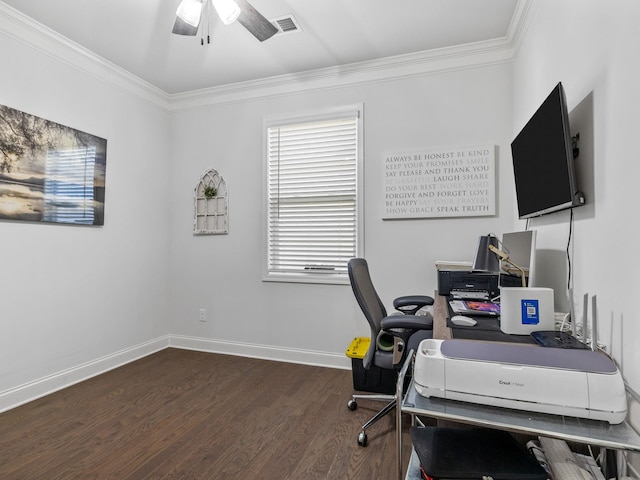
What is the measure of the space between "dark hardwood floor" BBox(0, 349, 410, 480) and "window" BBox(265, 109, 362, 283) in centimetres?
102

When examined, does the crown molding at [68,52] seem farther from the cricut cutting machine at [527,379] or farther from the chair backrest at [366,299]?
the cricut cutting machine at [527,379]

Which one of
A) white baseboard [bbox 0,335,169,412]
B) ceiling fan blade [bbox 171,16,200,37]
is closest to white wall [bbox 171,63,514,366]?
white baseboard [bbox 0,335,169,412]

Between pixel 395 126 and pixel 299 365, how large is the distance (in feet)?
7.68

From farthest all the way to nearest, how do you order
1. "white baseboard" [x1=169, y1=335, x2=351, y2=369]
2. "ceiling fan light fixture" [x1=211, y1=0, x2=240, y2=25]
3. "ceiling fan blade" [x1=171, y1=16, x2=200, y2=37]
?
"white baseboard" [x1=169, y1=335, x2=351, y2=369] < "ceiling fan blade" [x1=171, y1=16, x2=200, y2=37] < "ceiling fan light fixture" [x1=211, y1=0, x2=240, y2=25]

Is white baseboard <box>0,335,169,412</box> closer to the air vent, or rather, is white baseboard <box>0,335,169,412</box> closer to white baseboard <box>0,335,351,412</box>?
white baseboard <box>0,335,351,412</box>

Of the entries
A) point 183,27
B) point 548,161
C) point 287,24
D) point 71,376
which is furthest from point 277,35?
point 71,376

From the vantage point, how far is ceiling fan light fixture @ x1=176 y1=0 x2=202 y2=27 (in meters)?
2.00

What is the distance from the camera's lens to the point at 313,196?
136 inches

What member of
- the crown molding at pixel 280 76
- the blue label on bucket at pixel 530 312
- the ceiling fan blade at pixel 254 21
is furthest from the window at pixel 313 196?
the blue label on bucket at pixel 530 312

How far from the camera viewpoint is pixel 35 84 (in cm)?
267

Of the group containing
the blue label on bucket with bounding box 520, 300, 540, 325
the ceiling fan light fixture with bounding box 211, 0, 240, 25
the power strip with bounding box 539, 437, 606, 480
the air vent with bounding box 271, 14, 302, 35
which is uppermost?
the air vent with bounding box 271, 14, 302, 35

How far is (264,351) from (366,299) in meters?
1.75

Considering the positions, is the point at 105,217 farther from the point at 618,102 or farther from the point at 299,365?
the point at 618,102

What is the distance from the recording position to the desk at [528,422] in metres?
0.86
